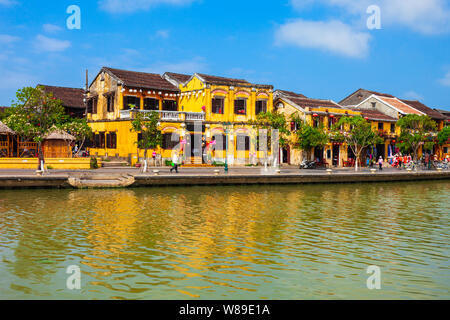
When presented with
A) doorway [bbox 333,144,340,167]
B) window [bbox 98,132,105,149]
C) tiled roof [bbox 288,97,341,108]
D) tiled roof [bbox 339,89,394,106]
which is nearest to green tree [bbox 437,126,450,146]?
tiled roof [bbox 339,89,394,106]

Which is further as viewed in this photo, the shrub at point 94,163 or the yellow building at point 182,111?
the yellow building at point 182,111

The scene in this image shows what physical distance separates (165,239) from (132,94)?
31.4 metres

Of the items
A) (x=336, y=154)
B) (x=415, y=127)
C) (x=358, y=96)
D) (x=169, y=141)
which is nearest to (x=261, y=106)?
(x=336, y=154)

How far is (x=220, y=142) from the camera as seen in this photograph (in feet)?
148

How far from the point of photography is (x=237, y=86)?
150 feet

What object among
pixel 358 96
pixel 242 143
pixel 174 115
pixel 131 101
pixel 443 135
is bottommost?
pixel 242 143

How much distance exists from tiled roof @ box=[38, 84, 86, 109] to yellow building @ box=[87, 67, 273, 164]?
591 cm

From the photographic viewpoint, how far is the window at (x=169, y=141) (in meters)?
42.0

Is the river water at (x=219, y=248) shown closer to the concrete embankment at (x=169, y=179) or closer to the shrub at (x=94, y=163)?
the concrete embankment at (x=169, y=179)

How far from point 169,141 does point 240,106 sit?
8.88 m

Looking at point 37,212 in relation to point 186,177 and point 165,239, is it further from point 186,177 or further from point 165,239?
point 186,177
